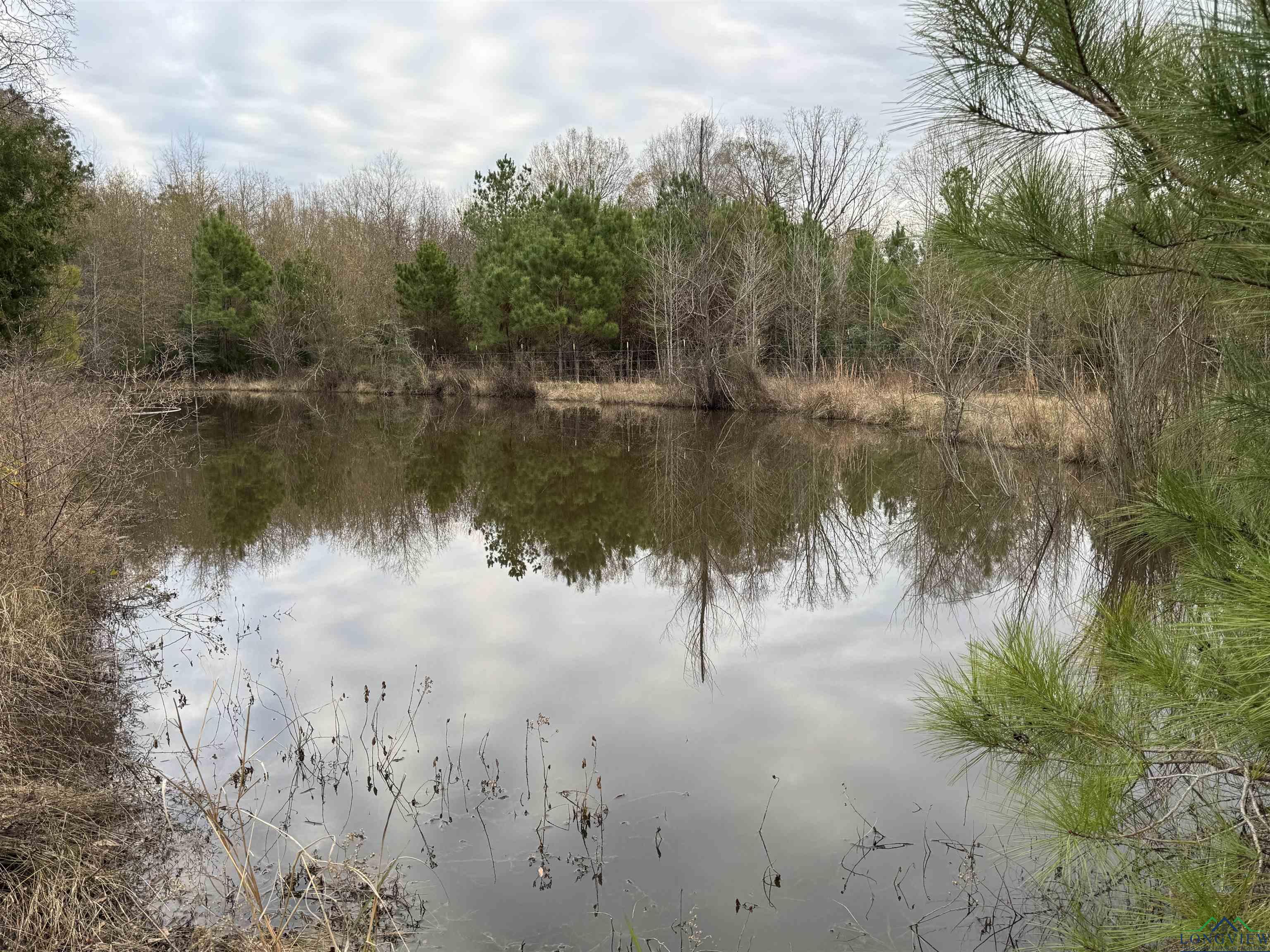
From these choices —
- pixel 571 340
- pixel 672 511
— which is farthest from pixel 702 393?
pixel 672 511

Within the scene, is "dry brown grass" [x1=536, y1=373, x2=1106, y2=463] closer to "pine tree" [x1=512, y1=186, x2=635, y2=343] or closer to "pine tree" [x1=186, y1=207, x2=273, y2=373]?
"pine tree" [x1=512, y1=186, x2=635, y2=343]

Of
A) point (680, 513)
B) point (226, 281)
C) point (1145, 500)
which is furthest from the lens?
point (226, 281)

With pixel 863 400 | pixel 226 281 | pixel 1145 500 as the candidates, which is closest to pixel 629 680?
pixel 1145 500

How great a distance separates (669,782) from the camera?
4.76 metres

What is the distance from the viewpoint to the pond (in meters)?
3.78

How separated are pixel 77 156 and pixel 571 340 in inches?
730

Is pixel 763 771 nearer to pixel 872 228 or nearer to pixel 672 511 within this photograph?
pixel 672 511

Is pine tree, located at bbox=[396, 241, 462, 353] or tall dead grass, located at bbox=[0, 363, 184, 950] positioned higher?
pine tree, located at bbox=[396, 241, 462, 353]

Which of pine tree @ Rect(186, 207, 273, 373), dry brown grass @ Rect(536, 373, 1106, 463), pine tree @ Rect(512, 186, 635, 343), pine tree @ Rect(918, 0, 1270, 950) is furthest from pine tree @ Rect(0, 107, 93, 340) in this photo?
pine tree @ Rect(186, 207, 273, 373)

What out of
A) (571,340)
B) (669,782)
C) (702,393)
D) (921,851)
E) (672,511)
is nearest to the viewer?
(921,851)

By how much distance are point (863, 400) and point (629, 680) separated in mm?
16951

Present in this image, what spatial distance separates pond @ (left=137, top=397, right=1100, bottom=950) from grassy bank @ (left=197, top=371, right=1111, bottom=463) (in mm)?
852

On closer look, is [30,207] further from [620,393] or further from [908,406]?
[620,393]

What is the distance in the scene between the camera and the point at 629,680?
635 cm
